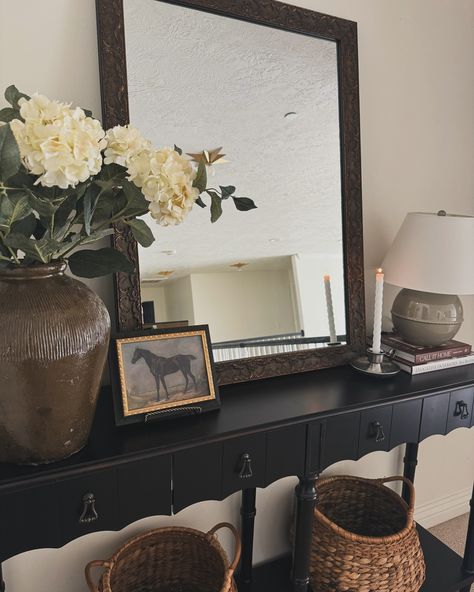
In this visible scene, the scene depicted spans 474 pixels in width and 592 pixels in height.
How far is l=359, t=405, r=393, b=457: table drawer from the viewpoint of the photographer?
1233mm

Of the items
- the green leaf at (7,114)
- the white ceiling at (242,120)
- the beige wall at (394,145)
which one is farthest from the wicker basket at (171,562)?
the green leaf at (7,114)

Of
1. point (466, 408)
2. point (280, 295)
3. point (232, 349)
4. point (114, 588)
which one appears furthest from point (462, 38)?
point (114, 588)

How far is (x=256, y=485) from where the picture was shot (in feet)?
3.66

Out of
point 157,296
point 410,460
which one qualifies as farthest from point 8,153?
point 410,460

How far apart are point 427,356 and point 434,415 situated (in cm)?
19

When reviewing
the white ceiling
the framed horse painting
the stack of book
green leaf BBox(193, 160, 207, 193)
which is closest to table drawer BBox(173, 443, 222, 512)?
the framed horse painting

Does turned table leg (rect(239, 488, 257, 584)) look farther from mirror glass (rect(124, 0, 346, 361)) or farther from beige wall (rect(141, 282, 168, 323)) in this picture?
beige wall (rect(141, 282, 168, 323))

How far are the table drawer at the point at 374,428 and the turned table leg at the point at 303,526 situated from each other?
17 cm

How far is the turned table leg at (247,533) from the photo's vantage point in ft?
5.05

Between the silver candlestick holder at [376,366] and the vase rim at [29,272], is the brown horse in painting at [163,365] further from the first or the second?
the silver candlestick holder at [376,366]

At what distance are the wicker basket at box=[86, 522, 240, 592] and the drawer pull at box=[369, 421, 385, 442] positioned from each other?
526mm

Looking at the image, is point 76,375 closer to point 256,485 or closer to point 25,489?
point 25,489

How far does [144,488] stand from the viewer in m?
0.99

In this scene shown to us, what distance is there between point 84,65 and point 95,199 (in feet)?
1.74
